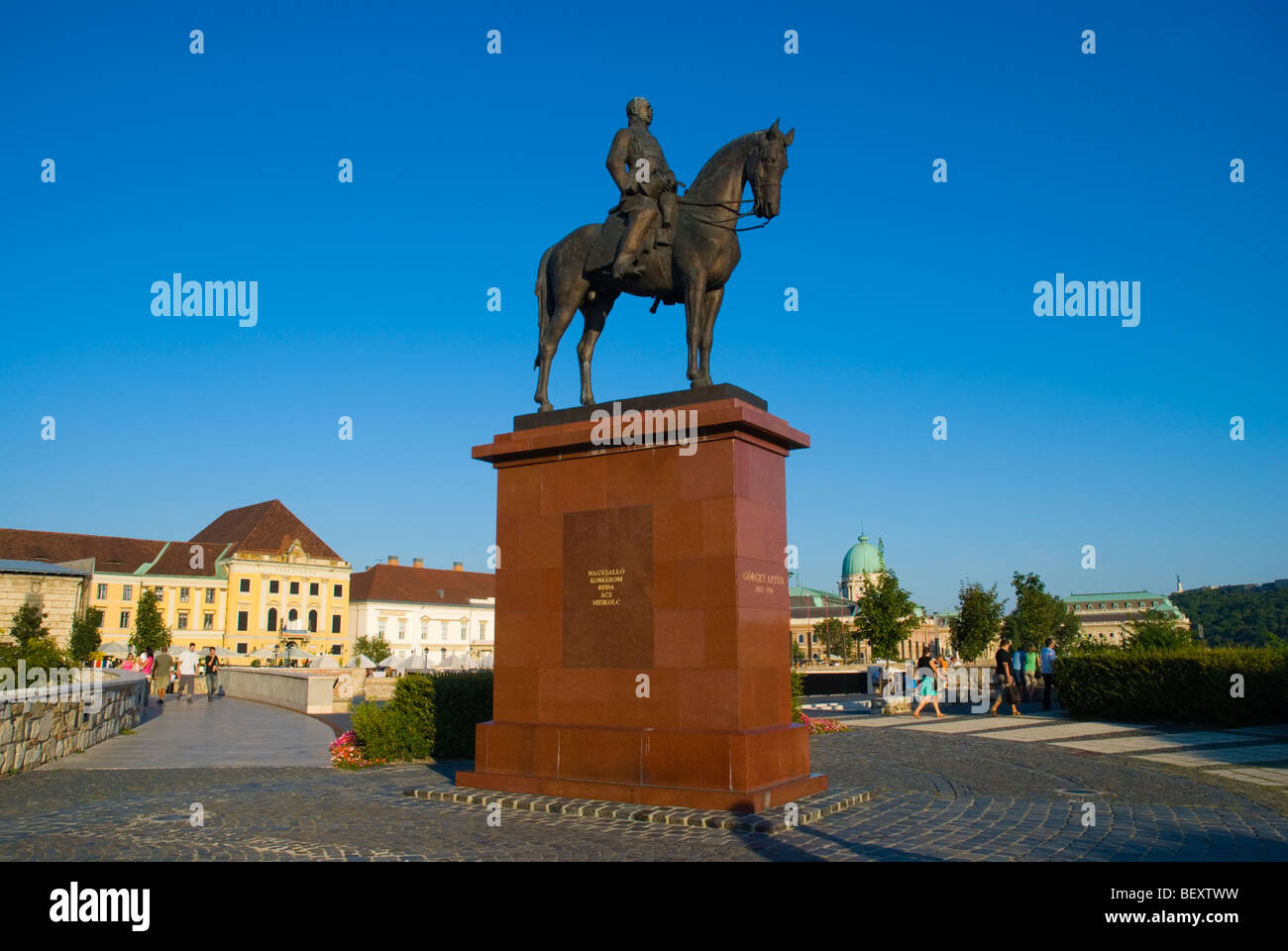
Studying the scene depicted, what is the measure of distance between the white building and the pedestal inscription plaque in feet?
331

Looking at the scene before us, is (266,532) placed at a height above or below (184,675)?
above

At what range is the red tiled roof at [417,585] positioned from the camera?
11369 centimetres

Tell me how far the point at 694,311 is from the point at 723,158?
1.85 metres

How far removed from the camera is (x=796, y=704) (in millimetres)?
18828

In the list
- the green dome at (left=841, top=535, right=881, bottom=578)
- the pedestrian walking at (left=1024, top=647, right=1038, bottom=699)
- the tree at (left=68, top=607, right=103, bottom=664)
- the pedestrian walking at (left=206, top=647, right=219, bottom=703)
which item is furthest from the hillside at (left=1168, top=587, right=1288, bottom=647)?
the tree at (left=68, top=607, right=103, bottom=664)

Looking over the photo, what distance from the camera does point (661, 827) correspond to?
8914mm

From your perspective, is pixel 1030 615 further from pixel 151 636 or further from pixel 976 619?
pixel 151 636

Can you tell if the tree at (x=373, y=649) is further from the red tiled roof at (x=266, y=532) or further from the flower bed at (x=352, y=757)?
the flower bed at (x=352, y=757)

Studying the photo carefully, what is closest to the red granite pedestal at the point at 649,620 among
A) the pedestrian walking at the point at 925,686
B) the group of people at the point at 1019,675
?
the pedestrian walking at the point at 925,686

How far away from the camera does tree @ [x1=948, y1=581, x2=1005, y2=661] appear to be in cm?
4700

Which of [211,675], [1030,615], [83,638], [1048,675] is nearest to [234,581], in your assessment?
[83,638]
